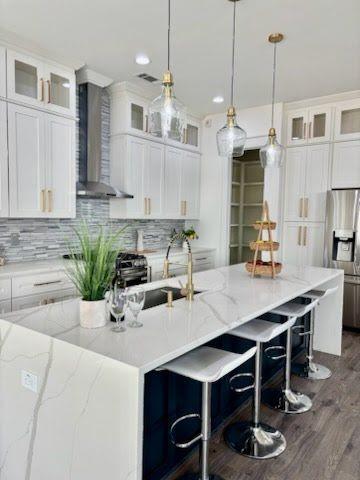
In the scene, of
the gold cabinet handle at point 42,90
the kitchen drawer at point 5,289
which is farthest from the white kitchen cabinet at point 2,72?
the kitchen drawer at point 5,289

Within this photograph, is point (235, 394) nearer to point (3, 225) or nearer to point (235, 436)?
point (235, 436)

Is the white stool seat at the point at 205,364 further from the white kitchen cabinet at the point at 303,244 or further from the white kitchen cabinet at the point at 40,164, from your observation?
the white kitchen cabinet at the point at 303,244

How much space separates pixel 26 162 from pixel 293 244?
11.7 ft

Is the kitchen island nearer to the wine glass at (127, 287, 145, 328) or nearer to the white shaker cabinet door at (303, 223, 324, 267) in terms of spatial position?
the wine glass at (127, 287, 145, 328)

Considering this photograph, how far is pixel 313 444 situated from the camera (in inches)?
89.8

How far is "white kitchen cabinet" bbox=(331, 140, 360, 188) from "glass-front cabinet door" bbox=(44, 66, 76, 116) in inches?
130

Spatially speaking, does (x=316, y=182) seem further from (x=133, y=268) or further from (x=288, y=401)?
(x=288, y=401)

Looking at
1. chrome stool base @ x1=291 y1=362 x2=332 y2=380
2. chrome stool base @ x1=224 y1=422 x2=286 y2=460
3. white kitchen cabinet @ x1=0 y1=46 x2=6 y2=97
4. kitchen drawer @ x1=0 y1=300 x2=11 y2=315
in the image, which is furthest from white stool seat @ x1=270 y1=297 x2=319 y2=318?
Answer: white kitchen cabinet @ x1=0 y1=46 x2=6 y2=97

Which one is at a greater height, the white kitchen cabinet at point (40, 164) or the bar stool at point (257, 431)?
the white kitchen cabinet at point (40, 164)

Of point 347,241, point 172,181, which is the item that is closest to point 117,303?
point 347,241

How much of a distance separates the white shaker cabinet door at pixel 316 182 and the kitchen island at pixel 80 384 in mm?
3251

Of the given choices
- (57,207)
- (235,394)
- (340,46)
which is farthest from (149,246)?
(340,46)

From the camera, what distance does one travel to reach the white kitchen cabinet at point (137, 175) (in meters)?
4.46

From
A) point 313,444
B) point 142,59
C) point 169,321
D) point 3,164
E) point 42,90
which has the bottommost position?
point 313,444
